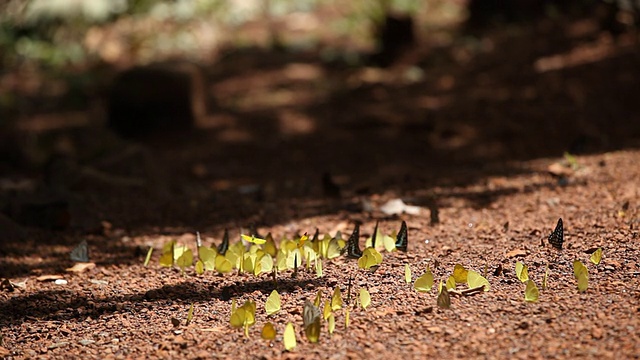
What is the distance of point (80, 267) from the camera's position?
3.26m

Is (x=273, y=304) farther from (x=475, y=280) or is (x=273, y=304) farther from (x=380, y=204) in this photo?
(x=380, y=204)

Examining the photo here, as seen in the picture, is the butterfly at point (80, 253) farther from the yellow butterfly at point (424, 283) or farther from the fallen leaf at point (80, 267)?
the yellow butterfly at point (424, 283)

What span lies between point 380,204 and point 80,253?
159 cm

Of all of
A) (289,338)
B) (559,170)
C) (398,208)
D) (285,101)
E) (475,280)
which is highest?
(285,101)

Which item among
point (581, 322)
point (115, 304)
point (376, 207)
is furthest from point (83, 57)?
point (581, 322)

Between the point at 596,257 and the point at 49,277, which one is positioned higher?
the point at 596,257

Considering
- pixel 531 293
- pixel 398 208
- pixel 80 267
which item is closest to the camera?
pixel 531 293

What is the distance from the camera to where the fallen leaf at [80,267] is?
3242mm

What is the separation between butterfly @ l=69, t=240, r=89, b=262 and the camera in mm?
3304

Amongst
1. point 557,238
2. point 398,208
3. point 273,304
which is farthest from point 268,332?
point 398,208

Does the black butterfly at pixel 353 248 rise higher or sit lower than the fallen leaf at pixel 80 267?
higher

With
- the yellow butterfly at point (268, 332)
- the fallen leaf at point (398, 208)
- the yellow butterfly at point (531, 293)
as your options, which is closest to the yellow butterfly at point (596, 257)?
the yellow butterfly at point (531, 293)

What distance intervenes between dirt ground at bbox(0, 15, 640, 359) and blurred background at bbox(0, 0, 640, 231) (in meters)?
0.03

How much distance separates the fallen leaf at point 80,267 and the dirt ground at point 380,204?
0.10 feet
